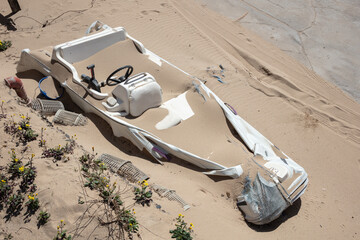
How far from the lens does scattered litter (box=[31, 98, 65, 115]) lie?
5800 mm

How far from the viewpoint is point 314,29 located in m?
10.5

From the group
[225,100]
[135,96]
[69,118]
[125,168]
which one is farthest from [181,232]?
[225,100]

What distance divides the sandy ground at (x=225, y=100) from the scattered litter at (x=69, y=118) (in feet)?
0.44

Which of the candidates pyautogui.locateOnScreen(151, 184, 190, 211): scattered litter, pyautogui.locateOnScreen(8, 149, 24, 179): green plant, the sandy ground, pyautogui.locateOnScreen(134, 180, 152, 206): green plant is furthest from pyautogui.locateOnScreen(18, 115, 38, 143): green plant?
pyautogui.locateOnScreen(151, 184, 190, 211): scattered litter

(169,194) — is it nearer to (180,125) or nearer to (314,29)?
(180,125)

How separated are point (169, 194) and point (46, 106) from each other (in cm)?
302

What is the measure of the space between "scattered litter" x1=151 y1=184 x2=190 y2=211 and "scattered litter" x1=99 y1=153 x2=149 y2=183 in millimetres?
267

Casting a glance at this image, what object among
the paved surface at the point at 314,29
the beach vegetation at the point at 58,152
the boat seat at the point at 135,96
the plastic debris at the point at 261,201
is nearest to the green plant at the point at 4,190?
the beach vegetation at the point at 58,152

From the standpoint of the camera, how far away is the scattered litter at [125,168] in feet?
15.7

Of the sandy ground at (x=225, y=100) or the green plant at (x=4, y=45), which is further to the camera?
the green plant at (x=4, y=45)

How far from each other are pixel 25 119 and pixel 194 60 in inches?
184

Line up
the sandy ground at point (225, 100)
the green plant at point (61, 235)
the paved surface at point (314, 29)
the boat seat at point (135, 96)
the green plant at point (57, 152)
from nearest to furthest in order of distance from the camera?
the green plant at point (61, 235) → the sandy ground at point (225, 100) → the green plant at point (57, 152) → the boat seat at point (135, 96) → the paved surface at point (314, 29)

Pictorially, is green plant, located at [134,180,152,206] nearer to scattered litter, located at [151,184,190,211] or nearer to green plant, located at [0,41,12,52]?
scattered litter, located at [151,184,190,211]

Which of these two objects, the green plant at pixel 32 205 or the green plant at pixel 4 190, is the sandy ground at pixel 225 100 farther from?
the green plant at pixel 4 190
